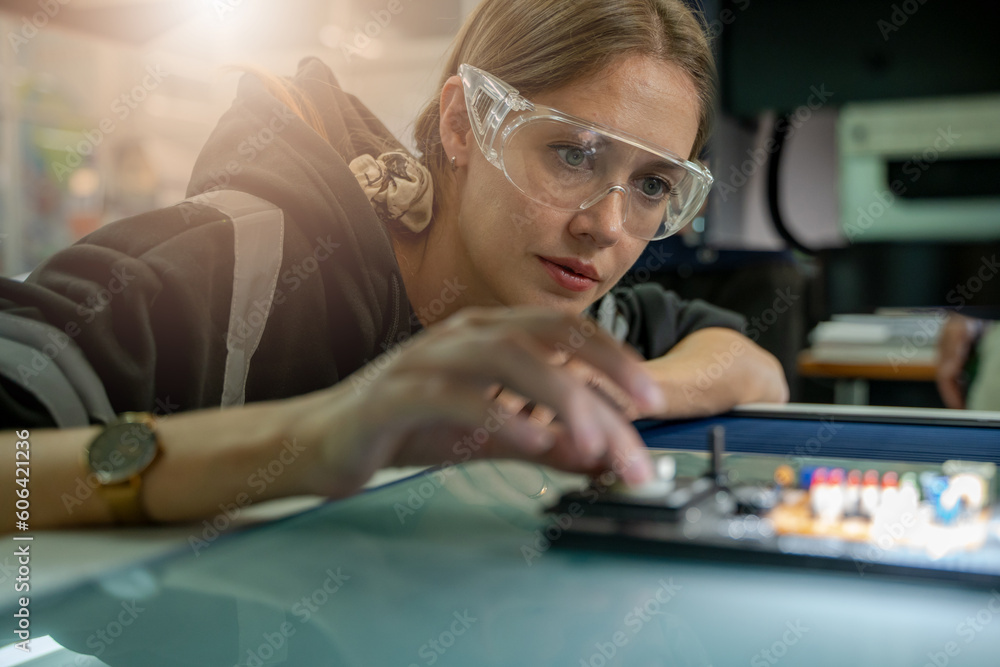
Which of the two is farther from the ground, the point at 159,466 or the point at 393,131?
the point at 393,131

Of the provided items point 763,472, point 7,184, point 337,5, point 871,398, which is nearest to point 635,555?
point 763,472

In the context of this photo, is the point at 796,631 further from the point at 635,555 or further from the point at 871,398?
the point at 871,398

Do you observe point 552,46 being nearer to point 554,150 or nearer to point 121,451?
point 554,150

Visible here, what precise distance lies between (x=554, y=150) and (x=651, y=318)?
1.72 ft

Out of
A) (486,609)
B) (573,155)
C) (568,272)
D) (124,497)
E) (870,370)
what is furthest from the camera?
(870,370)

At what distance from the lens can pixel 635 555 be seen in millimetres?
436

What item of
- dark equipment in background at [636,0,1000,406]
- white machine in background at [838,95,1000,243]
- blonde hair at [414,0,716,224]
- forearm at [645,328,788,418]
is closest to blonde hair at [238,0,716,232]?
blonde hair at [414,0,716,224]

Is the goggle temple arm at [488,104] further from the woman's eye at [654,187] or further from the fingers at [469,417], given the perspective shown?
the fingers at [469,417]

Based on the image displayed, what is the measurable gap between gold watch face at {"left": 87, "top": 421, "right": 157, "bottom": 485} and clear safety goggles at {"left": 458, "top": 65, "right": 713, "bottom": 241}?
49cm

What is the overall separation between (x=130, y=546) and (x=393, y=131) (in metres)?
0.75

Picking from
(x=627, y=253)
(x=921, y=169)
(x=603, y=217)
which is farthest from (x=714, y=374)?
(x=921, y=169)

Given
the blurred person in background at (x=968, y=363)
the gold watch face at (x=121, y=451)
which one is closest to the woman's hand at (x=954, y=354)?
the blurred person in background at (x=968, y=363)

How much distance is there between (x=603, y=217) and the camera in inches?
34.2

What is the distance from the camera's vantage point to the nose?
858mm
